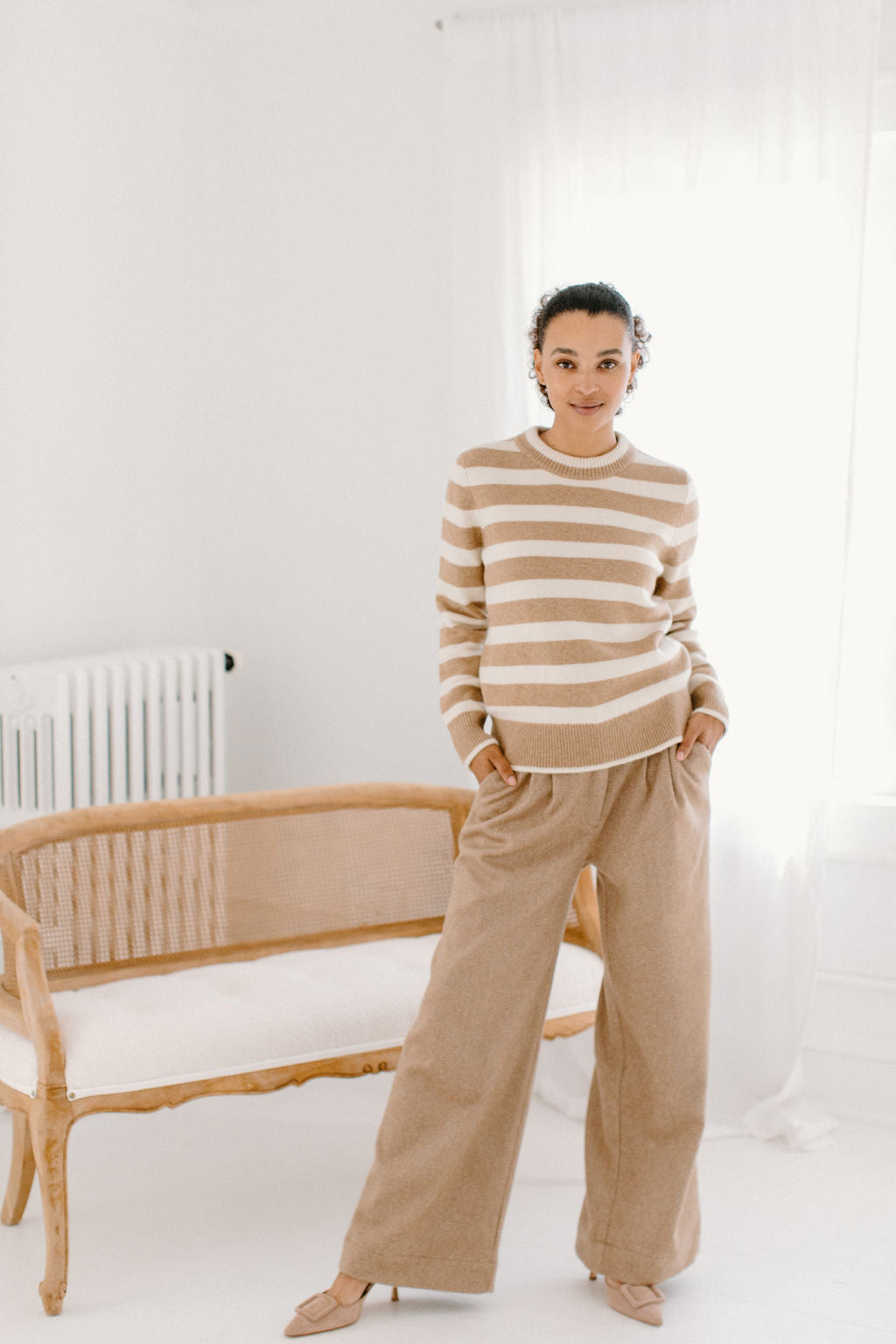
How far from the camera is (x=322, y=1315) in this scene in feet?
6.61

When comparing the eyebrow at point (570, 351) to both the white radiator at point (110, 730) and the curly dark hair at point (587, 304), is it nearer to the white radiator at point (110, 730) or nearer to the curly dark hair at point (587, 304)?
the curly dark hair at point (587, 304)

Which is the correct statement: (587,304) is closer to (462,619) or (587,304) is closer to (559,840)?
(462,619)

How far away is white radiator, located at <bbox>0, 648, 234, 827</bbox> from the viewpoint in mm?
2834

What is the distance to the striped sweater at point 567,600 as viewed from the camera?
6.48 feet

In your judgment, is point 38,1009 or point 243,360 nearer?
point 38,1009

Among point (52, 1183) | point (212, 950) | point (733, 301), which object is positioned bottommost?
point (52, 1183)

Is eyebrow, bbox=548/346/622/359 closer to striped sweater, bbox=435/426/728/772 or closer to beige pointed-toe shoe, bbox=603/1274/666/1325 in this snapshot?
striped sweater, bbox=435/426/728/772

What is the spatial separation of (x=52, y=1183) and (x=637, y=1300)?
33.6 inches

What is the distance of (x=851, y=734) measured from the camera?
295cm

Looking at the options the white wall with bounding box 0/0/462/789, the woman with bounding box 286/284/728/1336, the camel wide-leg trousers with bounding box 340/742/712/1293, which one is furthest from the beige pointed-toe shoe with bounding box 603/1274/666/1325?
the white wall with bounding box 0/0/462/789

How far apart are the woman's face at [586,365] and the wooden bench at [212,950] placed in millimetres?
1007

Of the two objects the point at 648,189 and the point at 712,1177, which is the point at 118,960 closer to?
the point at 712,1177

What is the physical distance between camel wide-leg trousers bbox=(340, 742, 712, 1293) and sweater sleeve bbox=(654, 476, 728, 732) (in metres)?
0.08

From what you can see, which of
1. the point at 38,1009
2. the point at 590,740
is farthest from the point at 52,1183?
the point at 590,740
